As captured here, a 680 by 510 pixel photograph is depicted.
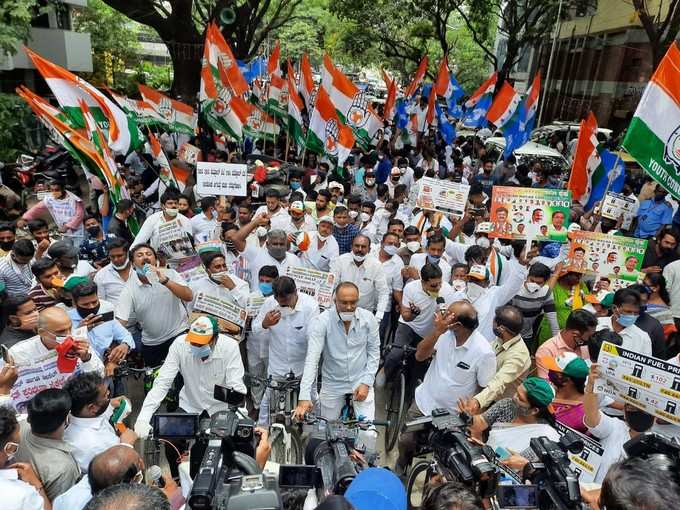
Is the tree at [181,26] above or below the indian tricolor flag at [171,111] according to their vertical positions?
above

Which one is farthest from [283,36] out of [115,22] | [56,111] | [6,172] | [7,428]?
[7,428]

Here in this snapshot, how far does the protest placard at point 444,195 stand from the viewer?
23.1ft

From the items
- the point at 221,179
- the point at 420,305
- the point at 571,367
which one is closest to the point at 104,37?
the point at 221,179

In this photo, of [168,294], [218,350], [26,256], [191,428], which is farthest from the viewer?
[26,256]

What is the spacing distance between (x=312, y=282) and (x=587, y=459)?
2866mm

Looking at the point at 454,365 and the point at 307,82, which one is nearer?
the point at 454,365

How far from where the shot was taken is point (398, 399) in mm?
5359

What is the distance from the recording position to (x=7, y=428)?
105 inches

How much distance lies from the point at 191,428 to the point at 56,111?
5528 mm

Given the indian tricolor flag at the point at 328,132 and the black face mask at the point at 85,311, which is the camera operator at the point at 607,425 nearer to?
the black face mask at the point at 85,311

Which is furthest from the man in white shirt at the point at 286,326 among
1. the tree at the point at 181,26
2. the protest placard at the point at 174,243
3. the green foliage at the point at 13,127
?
the tree at the point at 181,26

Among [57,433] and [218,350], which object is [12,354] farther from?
[218,350]

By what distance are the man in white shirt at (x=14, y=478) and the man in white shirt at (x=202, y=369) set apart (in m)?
1.25

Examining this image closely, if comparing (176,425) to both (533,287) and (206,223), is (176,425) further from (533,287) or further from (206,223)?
(206,223)
